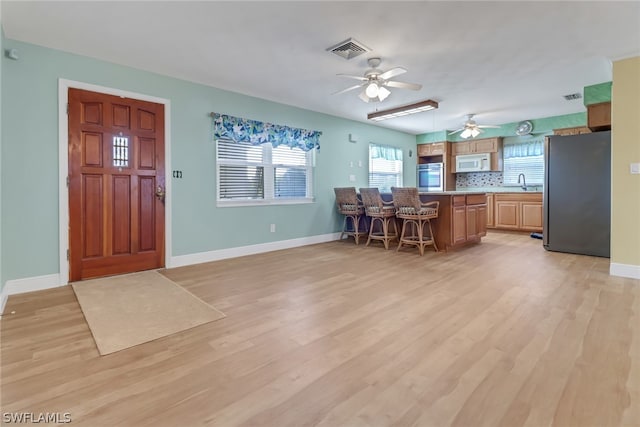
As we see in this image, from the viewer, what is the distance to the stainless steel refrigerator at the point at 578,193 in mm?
4160

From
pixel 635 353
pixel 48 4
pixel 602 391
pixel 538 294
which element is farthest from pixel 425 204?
pixel 48 4

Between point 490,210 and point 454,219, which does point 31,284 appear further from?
point 490,210

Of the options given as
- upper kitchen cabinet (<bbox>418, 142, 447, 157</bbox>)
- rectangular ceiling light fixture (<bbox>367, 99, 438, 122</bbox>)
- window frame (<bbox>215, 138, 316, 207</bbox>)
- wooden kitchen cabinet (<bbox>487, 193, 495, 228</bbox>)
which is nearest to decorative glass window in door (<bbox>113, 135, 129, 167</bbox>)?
window frame (<bbox>215, 138, 316, 207</bbox>)

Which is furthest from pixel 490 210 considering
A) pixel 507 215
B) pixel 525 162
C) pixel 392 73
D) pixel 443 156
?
pixel 392 73

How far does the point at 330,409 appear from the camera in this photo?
4.39 ft

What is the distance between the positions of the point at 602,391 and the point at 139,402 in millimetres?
2097

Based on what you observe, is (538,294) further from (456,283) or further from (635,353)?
(635,353)

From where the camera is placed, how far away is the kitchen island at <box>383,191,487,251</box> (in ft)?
15.4

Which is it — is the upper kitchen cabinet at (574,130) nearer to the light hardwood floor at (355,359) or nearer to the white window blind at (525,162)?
the white window blind at (525,162)

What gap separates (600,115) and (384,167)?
12.4 feet

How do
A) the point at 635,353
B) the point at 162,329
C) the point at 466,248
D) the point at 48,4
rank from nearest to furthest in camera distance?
the point at 635,353 < the point at 162,329 < the point at 48,4 < the point at 466,248

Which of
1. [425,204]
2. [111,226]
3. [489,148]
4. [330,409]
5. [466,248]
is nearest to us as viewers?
[330,409]

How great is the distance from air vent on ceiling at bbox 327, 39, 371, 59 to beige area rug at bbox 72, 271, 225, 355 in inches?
105

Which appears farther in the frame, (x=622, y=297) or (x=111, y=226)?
(x=111, y=226)
